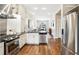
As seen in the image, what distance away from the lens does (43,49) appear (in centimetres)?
253

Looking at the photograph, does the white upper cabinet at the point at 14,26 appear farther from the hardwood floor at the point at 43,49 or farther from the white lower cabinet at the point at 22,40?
the hardwood floor at the point at 43,49

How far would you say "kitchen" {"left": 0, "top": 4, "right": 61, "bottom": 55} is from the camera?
2.36 m

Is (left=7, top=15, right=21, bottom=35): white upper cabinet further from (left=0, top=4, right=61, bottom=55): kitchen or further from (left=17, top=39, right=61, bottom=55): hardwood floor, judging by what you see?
(left=17, top=39, right=61, bottom=55): hardwood floor

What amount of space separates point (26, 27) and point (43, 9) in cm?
54

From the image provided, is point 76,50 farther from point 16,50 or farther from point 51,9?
point 16,50

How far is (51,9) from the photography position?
8.15 ft

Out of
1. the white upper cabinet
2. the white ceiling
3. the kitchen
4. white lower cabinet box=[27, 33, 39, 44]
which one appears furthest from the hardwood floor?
the white ceiling

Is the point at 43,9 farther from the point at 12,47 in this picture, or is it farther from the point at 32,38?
the point at 12,47

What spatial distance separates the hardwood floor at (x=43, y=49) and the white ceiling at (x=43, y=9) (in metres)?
0.63

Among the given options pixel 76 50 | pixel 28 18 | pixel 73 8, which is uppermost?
pixel 73 8

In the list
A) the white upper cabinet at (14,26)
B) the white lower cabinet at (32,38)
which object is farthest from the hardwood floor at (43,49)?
the white upper cabinet at (14,26)

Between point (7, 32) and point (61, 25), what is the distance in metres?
1.15

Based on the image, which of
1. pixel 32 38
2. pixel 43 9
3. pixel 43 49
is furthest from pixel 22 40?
pixel 43 9
